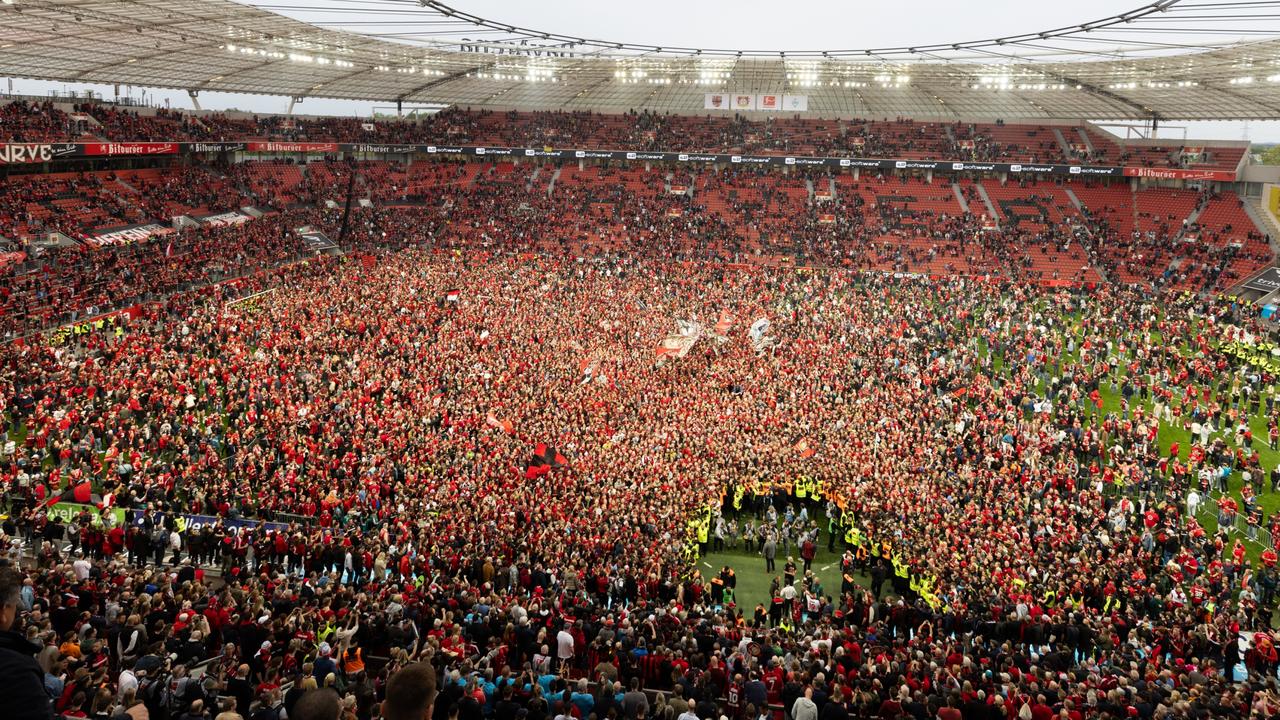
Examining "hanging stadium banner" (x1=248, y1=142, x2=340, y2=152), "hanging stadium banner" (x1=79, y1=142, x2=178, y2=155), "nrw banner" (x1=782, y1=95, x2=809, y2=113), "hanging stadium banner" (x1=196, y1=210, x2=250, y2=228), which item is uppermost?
"nrw banner" (x1=782, y1=95, x2=809, y2=113)

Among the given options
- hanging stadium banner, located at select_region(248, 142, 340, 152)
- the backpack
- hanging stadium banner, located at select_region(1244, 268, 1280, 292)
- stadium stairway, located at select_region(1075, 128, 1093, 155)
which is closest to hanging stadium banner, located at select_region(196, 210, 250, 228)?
hanging stadium banner, located at select_region(248, 142, 340, 152)

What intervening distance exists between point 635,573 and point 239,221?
41.0 m

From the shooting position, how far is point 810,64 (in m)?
48.2

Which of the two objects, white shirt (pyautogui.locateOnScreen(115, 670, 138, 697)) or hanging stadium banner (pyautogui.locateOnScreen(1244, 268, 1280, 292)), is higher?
hanging stadium banner (pyautogui.locateOnScreen(1244, 268, 1280, 292))

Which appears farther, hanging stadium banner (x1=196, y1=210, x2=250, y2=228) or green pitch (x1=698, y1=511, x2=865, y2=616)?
hanging stadium banner (x1=196, y1=210, x2=250, y2=228)

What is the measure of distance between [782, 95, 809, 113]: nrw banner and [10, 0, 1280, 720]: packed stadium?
0.86m

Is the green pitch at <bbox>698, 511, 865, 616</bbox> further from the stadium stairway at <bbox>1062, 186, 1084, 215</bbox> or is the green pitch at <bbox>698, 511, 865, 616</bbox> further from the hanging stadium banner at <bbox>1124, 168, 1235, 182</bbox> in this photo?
the hanging stadium banner at <bbox>1124, 168, 1235, 182</bbox>

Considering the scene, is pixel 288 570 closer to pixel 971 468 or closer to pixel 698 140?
pixel 971 468

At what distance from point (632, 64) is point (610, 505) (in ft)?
131

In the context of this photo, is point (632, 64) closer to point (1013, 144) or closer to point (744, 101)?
point (744, 101)

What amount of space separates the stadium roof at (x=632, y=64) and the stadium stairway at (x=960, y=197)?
6.34m

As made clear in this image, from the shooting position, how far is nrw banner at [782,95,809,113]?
5988cm

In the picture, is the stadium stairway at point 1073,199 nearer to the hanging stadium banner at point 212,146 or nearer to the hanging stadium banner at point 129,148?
the hanging stadium banner at point 212,146

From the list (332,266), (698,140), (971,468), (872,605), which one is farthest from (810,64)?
(872,605)
